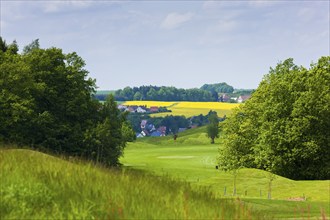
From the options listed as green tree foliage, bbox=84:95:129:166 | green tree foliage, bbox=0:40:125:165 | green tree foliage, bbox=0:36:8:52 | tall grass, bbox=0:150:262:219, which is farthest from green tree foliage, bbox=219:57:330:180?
tall grass, bbox=0:150:262:219

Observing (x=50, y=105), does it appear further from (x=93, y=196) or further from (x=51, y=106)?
(x=93, y=196)

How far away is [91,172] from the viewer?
9.99 metres

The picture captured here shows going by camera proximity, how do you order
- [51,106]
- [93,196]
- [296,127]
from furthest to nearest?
[51,106] → [296,127] → [93,196]

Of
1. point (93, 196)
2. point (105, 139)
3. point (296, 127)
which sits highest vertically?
point (93, 196)

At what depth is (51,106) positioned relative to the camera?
62688 millimetres

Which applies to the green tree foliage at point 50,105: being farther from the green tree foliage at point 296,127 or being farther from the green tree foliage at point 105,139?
the green tree foliage at point 296,127

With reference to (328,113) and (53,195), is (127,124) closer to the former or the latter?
(328,113)

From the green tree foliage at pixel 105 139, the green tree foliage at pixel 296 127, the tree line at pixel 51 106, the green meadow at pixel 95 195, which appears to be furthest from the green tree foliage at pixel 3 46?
the green meadow at pixel 95 195

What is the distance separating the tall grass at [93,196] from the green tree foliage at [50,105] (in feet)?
153

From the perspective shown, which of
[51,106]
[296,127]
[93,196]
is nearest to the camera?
[93,196]

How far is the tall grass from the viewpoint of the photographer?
7957 millimetres

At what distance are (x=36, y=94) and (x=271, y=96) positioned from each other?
31.3m

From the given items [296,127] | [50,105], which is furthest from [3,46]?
[296,127]

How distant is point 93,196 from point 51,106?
2203 inches
